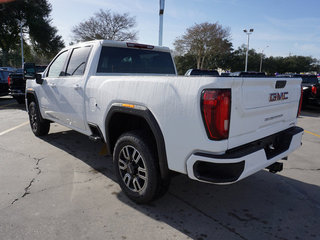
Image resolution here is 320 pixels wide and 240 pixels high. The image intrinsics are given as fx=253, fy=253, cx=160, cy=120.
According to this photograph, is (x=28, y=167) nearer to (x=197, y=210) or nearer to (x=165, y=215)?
(x=165, y=215)

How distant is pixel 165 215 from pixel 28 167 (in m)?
2.52

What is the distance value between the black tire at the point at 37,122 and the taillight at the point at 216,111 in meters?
4.46

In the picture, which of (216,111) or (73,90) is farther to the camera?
(73,90)

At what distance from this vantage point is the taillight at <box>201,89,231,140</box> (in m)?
2.04

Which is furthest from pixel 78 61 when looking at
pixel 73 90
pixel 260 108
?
pixel 260 108

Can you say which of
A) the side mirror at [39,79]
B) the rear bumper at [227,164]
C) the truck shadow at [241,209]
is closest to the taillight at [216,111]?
the rear bumper at [227,164]

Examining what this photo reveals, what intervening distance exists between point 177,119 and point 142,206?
1235mm

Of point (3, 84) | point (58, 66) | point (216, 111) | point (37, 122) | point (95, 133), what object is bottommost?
point (37, 122)

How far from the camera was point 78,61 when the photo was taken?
400 cm

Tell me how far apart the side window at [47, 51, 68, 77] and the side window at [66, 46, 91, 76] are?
0.99 ft

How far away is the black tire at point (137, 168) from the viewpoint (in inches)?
102

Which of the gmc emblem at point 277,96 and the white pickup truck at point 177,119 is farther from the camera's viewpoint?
the gmc emblem at point 277,96

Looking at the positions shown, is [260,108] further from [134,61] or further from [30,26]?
[30,26]

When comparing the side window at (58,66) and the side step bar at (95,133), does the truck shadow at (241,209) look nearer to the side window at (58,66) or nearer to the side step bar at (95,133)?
the side step bar at (95,133)
